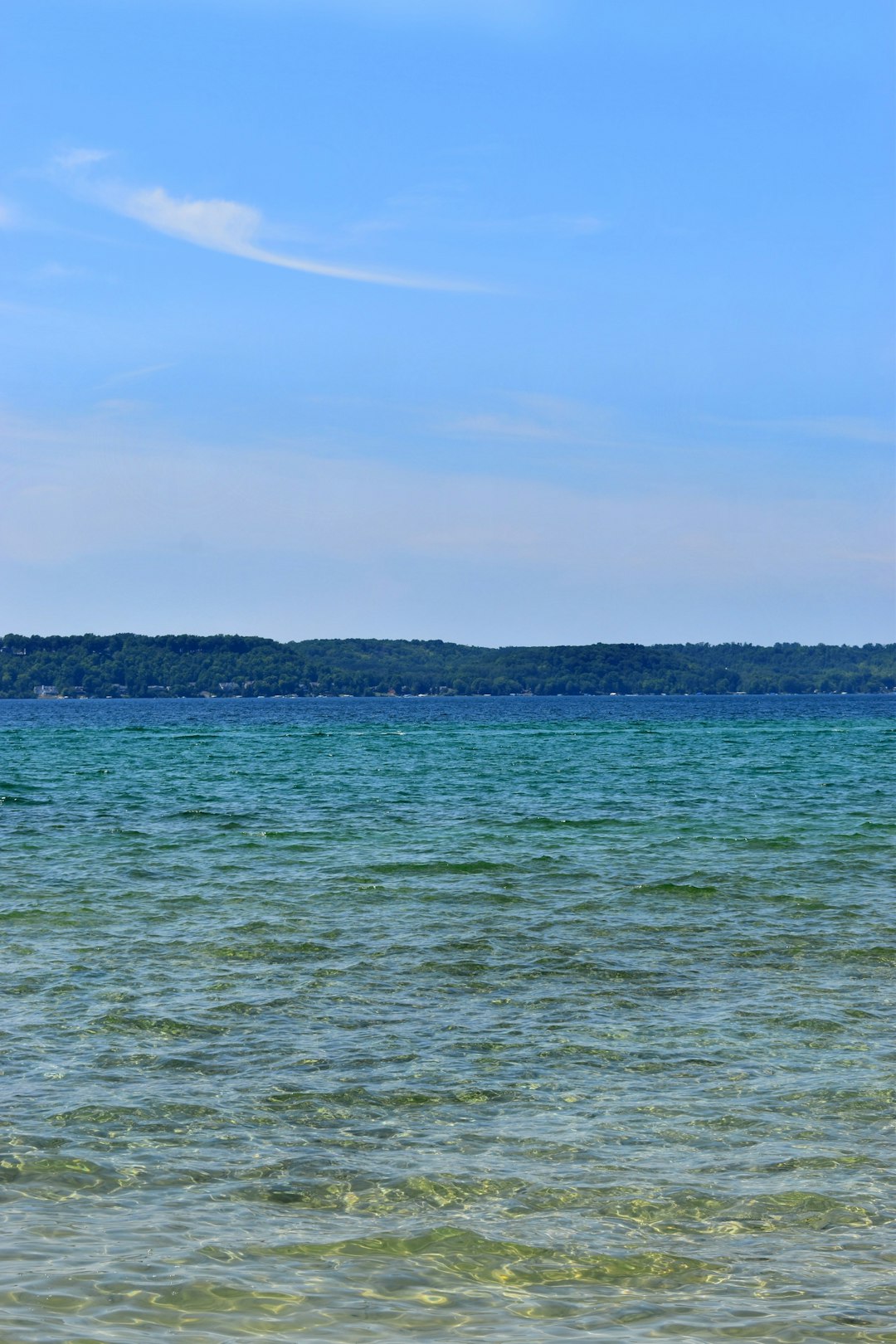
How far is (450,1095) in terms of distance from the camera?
1048 cm

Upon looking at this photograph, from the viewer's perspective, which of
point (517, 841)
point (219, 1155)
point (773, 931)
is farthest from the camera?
point (517, 841)

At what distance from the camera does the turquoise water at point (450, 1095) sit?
7.01 metres

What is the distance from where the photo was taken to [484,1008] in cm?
1347

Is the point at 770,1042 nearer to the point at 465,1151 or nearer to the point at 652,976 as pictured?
the point at 652,976

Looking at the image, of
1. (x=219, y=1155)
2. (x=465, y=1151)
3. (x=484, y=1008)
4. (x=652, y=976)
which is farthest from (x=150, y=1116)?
(x=652, y=976)

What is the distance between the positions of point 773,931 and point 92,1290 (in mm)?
12476

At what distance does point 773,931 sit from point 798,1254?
1043cm

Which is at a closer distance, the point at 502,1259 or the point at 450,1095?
the point at 502,1259

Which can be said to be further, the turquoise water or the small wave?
the small wave

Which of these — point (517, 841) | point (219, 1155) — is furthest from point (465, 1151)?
point (517, 841)

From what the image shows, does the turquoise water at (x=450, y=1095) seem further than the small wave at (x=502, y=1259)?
No

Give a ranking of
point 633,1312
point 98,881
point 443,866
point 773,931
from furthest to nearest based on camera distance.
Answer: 1. point 443,866
2. point 98,881
3. point 773,931
4. point 633,1312

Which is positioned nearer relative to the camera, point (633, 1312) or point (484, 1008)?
point (633, 1312)

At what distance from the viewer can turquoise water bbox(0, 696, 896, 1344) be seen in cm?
701
